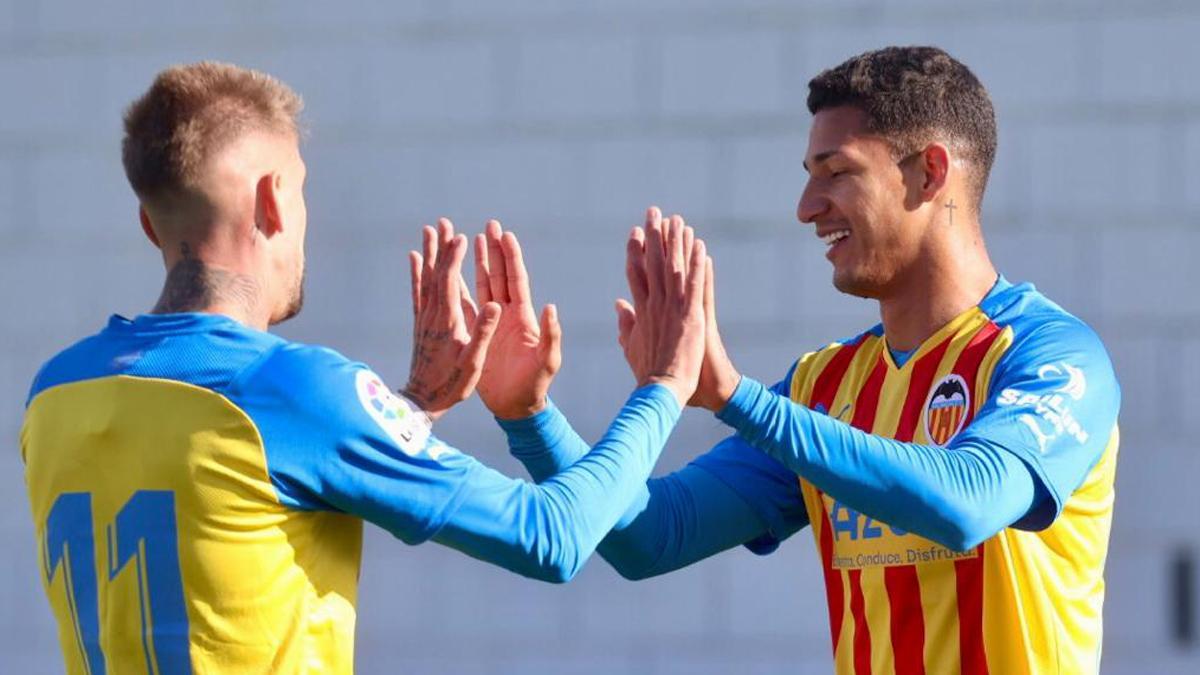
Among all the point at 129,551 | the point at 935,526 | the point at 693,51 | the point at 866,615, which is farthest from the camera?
the point at 693,51

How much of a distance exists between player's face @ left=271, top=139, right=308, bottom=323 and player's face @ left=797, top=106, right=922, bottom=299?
33.4 inches

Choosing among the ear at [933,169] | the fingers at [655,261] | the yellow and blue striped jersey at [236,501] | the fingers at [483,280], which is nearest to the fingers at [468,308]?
the fingers at [483,280]

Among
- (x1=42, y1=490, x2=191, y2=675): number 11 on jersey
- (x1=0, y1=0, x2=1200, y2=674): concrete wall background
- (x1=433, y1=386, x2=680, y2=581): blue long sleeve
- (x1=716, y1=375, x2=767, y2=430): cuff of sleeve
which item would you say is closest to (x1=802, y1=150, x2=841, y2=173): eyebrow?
(x1=716, y1=375, x2=767, y2=430): cuff of sleeve

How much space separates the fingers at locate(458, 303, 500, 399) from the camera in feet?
8.07

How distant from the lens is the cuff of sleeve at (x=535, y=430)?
2754 mm

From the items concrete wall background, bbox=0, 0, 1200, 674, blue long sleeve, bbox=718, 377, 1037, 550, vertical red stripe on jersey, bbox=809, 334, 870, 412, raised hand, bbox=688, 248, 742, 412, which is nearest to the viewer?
blue long sleeve, bbox=718, 377, 1037, 550

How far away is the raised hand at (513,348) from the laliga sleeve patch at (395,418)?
52cm

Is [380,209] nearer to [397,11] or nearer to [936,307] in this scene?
[397,11]

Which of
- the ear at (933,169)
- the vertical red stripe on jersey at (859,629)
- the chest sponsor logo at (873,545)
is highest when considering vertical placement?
the ear at (933,169)

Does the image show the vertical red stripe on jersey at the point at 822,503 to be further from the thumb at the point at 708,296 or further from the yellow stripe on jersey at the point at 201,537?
the yellow stripe on jersey at the point at 201,537

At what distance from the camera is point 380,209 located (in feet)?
14.6

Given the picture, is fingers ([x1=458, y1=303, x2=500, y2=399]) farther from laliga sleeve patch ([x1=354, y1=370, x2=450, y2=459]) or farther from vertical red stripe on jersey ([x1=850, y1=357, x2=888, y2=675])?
vertical red stripe on jersey ([x1=850, y1=357, x2=888, y2=675])

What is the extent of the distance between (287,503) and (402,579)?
2.31 m

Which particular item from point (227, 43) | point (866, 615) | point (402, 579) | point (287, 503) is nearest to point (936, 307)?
point (866, 615)
